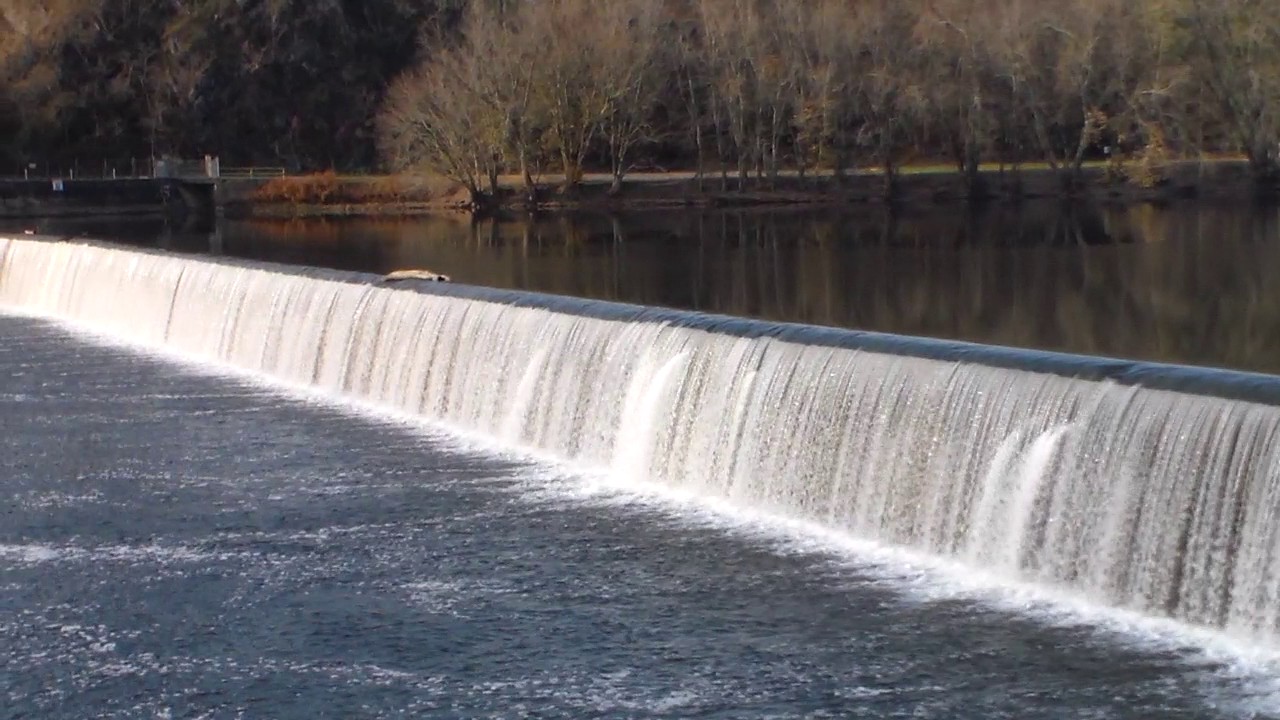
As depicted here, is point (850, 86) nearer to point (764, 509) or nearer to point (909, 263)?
point (909, 263)

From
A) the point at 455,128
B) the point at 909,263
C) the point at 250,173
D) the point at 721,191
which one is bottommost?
the point at 909,263

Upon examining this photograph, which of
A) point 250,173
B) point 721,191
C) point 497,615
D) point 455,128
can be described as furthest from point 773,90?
point 497,615

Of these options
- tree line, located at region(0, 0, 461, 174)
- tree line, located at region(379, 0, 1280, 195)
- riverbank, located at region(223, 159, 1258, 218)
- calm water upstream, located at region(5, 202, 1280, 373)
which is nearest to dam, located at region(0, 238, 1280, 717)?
calm water upstream, located at region(5, 202, 1280, 373)

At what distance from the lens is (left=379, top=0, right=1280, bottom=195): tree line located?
2210 inches

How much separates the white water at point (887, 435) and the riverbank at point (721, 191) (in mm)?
37437

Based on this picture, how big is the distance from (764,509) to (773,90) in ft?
154

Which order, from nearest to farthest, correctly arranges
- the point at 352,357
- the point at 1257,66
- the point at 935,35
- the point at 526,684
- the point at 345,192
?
the point at 526,684
the point at 352,357
the point at 1257,66
the point at 935,35
the point at 345,192

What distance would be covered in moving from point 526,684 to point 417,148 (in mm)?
55517

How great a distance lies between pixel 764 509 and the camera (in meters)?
15.1

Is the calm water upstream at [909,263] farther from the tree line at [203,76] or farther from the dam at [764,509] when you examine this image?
the tree line at [203,76]

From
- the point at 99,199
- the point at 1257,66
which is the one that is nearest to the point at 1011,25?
the point at 1257,66

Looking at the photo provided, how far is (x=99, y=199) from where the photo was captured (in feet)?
216

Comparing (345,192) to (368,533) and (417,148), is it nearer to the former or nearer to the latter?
(417,148)

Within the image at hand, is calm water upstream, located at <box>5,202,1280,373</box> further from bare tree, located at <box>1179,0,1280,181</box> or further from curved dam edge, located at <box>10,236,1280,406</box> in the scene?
bare tree, located at <box>1179,0,1280,181</box>
